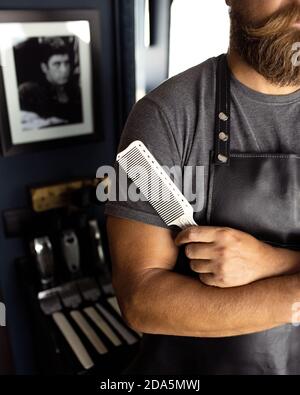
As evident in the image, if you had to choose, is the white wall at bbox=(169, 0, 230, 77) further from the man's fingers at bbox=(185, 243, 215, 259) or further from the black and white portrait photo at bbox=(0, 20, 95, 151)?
the man's fingers at bbox=(185, 243, 215, 259)

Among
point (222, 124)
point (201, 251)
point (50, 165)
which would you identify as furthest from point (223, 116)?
point (50, 165)

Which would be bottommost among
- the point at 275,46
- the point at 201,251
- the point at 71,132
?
the point at 201,251

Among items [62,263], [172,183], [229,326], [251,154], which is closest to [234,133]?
[251,154]

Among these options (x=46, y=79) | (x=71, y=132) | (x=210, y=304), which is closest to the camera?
(x=210, y=304)

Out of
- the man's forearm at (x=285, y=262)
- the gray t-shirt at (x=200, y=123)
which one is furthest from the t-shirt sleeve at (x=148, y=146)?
the man's forearm at (x=285, y=262)

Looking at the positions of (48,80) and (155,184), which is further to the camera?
(48,80)

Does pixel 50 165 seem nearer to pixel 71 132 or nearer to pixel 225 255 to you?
pixel 71 132

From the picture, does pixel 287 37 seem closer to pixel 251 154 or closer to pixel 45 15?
pixel 251 154

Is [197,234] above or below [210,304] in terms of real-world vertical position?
above

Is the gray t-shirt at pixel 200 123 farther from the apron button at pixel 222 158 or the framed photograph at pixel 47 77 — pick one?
the framed photograph at pixel 47 77

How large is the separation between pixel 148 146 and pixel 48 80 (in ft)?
2.71

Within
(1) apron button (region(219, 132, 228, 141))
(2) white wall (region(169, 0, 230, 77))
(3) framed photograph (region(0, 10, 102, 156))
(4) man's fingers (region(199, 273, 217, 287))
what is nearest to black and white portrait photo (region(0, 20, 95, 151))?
(3) framed photograph (region(0, 10, 102, 156))

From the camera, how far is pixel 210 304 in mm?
739

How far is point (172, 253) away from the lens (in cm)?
79
